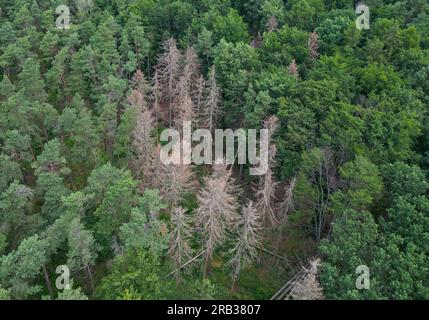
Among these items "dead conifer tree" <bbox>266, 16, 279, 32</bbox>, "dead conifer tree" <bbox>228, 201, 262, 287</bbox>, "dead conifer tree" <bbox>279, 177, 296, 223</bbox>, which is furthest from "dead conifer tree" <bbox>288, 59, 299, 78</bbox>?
"dead conifer tree" <bbox>228, 201, 262, 287</bbox>

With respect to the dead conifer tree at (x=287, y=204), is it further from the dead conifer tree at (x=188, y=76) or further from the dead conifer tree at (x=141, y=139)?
the dead conifer tree at (x=188, y=76)

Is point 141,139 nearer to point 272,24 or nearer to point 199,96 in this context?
point 199,96

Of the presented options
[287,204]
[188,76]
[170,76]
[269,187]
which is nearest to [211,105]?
[188,76]

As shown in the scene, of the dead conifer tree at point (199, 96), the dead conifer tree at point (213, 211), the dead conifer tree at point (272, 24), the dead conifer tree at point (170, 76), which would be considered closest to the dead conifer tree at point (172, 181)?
the dead conifer tree at point (213, 211)

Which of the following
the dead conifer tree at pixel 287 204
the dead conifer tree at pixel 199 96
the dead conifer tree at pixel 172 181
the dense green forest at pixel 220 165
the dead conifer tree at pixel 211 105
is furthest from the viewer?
the dead conifer tree at pixel 199 96

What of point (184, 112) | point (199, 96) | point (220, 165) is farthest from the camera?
point (199, 96)

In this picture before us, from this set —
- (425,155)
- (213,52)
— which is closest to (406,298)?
(425,155)
